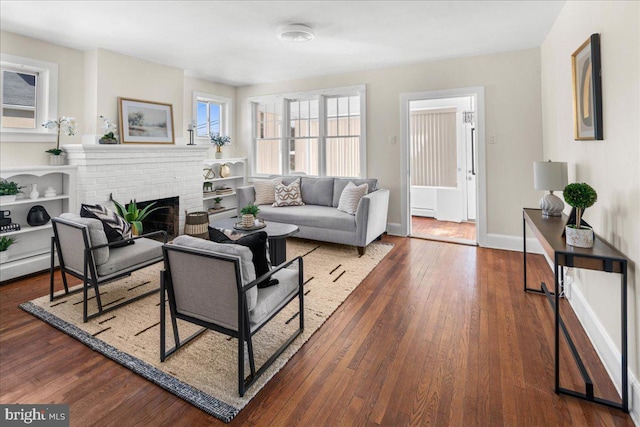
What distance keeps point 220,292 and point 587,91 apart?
275 centimetres

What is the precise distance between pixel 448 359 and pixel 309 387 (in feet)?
3.00

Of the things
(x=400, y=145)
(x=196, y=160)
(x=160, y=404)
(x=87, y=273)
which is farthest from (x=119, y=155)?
(x=400, y=145)

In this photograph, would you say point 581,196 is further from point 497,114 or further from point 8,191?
point 8,191

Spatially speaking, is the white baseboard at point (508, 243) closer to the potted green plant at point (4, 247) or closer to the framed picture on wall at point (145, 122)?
the framed picture on wall at point (145, 122)

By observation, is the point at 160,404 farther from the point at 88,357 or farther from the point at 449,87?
the point at 449,87

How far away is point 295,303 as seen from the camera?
9.73ft

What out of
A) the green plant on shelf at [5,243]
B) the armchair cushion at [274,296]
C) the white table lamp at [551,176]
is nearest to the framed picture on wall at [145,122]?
the green plant on shelf at [5,243]

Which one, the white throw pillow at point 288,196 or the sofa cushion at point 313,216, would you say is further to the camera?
the white throw pillow at point 288,196

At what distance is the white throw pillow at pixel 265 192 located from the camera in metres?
5.43

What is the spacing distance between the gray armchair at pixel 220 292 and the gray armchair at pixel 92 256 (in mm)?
984

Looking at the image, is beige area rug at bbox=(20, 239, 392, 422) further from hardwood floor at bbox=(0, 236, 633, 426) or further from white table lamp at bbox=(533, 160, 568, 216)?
white table lamp at bbox=(533, 160, 568, 216)

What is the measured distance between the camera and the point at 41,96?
3986 mm

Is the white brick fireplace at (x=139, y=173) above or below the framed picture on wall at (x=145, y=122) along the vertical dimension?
below

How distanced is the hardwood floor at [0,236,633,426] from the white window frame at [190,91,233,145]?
3787 mm
